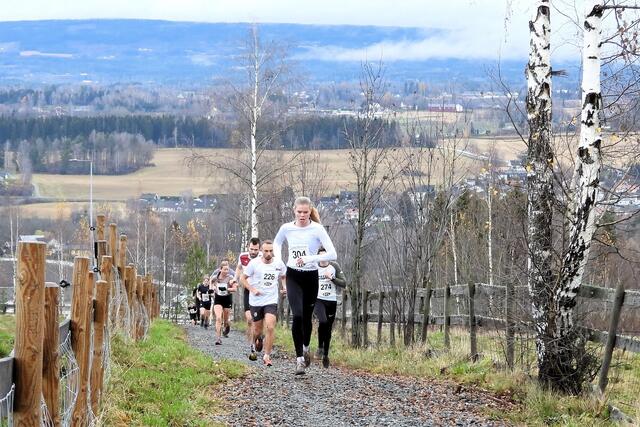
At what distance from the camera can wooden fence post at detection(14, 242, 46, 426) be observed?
548cm

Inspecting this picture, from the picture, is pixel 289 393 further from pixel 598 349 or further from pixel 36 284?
pixel 36 284

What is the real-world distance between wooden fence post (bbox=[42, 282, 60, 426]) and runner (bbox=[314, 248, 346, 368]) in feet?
25.7

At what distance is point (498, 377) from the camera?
12000 mm

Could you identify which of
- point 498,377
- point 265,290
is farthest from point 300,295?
point 498,377

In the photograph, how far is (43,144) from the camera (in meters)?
154

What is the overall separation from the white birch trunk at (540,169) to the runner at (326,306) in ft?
12.1

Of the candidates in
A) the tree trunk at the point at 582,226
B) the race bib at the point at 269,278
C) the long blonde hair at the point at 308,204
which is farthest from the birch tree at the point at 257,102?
the tree trunk at the point at 582,226

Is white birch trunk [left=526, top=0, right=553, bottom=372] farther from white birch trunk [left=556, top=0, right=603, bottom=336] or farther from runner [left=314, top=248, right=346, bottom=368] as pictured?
runner [left=314, top=248, right=346, bottom=368]

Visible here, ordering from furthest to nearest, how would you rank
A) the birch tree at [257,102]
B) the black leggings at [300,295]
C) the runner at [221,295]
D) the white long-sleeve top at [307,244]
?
the birch tree at [257,102] < the runner at [221,295] < the black leggings at [300,295] < the white long-sleeve top at [307,244]

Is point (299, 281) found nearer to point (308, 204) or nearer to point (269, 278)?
point (308, 204)

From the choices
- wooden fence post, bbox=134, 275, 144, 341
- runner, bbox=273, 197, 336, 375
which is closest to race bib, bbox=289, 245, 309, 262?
runner, bbox=273, 197, 336, 375

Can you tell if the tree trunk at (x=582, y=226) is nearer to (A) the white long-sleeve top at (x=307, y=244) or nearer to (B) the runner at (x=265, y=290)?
(A) the white long-sleeve top at (x=307, y=244)

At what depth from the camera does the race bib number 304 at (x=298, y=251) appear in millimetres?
12383

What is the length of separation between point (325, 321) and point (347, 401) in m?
3.77
